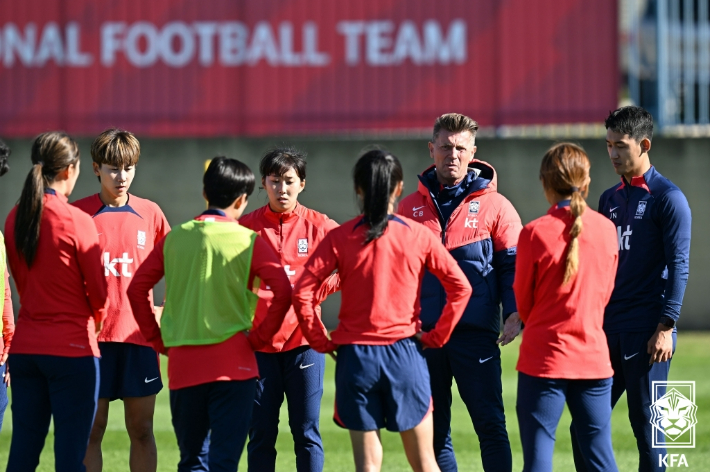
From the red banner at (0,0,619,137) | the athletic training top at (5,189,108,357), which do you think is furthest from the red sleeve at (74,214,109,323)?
the red banner at (0,0,619,137)

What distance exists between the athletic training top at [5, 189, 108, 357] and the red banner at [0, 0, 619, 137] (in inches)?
339

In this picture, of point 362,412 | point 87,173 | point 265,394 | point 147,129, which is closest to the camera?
point 362,412

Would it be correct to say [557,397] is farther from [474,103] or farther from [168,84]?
[168,84]

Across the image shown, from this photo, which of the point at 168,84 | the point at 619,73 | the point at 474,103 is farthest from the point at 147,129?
the point at 619,73

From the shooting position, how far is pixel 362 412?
3939 millimetres

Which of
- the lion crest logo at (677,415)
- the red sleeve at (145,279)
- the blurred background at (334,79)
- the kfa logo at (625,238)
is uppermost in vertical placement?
the blurred background at (334,79)

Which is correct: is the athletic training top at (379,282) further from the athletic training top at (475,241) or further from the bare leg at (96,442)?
the bare leg at (96,442)

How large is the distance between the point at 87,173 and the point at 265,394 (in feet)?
26.4

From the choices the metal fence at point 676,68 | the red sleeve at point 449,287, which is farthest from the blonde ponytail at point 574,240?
the metal fence at point 676,68

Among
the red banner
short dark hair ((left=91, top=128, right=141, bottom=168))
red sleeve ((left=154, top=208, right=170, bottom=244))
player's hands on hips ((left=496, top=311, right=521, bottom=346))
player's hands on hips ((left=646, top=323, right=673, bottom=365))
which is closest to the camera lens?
player's hands on hips ((left=646, top=323, right=673, bottom=365))

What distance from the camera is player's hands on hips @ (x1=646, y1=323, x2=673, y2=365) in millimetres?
4551

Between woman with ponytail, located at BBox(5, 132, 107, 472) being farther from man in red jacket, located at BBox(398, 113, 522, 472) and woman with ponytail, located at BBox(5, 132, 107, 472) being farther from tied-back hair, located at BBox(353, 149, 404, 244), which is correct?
man in red jacket, located at BBox(398, 113, 522, 472)

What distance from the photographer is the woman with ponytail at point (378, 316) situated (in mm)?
3955

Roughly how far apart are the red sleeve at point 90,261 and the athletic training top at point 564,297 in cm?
194
